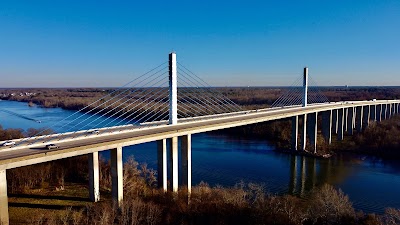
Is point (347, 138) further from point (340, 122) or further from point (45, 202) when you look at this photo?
point (45, 202)

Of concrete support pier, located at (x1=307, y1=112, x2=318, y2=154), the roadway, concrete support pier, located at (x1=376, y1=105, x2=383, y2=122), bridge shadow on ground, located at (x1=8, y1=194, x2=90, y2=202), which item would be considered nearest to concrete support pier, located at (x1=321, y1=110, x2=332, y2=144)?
concrete support pier, located at (x1=307, y1=112, x2=318, y2=154)

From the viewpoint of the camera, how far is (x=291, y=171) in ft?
98.2

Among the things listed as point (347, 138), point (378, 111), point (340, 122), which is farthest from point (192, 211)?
point (378, 111)

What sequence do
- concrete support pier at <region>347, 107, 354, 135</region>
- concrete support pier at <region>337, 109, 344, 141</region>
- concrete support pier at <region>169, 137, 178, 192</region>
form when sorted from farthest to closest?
concrete support pier at <region>347, 107, 354, 135</region>
concrete support pier at <region>337, 109, 344, 141</region>
concrete support pier at <region>169, 137, 178, 192</region>

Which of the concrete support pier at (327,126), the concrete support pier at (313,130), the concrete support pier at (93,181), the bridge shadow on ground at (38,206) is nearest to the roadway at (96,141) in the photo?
the concrete support pier at (93,181)

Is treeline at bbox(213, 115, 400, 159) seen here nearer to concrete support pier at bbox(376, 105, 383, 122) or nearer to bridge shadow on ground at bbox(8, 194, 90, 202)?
concrete support pier at bbox(376, 105, 383, 122)

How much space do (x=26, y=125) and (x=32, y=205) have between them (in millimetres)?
33725

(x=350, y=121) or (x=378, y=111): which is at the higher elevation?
(x=378, y=111)

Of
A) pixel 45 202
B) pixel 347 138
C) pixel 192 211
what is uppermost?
pixel 192 211

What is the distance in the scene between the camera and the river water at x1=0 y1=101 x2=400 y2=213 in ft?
77.1

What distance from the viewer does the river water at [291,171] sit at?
2351cm

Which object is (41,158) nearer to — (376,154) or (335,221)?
(335,221)

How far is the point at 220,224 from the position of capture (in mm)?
13344

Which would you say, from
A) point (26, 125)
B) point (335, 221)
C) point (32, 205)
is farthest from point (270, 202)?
point (26, 125)
